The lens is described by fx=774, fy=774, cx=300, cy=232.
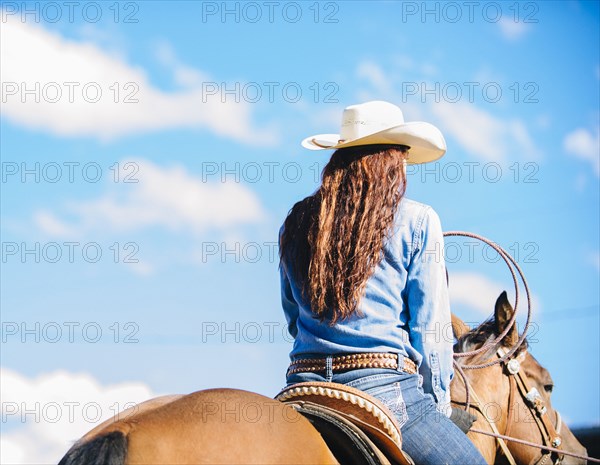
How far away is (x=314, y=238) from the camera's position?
362 centimetres

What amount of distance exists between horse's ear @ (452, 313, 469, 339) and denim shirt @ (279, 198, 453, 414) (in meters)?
1.80

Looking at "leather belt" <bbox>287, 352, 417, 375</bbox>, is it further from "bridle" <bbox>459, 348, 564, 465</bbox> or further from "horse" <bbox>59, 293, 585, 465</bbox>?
"bridle" <bbox>459, 348, 564, 465</bbox>

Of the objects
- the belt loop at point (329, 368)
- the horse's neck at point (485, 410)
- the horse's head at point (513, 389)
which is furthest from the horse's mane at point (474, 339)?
the belt loop at point (329, 368)

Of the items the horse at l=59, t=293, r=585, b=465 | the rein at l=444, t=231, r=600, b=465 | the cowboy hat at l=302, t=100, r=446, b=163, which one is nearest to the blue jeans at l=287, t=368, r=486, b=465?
the horse at l=59, t=293, r=585, b=465

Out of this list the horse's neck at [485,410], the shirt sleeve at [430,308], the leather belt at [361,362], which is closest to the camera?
the leather belt at [361,362]

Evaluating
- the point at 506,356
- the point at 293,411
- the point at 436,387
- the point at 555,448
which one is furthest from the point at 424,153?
the point at 555,448

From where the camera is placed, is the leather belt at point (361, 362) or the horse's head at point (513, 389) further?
the horse's head at point (513, 389)

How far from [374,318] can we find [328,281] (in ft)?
0.88

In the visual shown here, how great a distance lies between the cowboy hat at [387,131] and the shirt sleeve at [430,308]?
40 centimetres

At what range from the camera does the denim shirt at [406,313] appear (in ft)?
11.5

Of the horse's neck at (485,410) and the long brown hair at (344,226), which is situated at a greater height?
the long brown hair at (344,226)

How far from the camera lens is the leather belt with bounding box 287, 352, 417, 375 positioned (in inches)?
135

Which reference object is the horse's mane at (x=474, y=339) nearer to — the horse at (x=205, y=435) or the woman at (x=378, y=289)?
the woman at (x=378, y=289)

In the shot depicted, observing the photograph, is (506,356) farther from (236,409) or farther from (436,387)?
(236,409)
